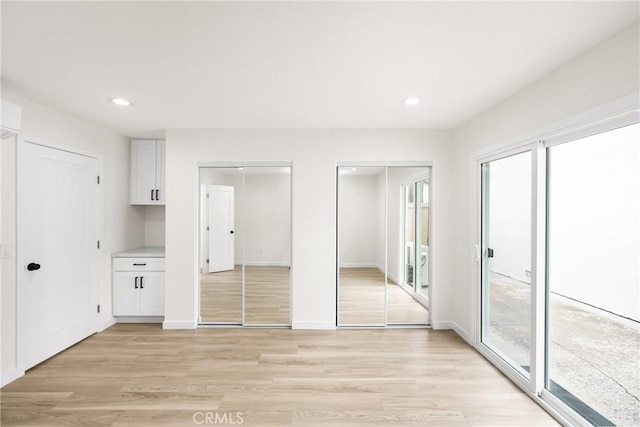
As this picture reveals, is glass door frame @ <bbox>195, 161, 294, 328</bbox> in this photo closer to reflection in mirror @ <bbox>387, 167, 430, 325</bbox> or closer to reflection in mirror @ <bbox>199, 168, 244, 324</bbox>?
reflection in mirror @ <bbox>199, 168, 244, 324</bbox>

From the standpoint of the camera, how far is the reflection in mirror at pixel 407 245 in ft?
12.7

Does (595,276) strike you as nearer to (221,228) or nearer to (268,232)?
(268,232)

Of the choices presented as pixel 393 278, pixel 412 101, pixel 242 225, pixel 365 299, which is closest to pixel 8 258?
pixel 242 225

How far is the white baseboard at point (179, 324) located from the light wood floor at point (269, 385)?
0.25 meters

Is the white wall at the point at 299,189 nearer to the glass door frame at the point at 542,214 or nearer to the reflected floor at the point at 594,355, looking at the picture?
the glass door frame at the point at 542,214

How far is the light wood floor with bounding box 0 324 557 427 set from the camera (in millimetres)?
2107

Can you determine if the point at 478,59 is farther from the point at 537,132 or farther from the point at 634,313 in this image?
the point at 634,313

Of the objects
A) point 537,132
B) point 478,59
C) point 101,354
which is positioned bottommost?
point 101,354

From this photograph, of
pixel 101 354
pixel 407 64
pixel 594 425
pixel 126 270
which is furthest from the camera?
pixel 126 270

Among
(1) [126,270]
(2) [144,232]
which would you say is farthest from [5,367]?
(2) [144,232]

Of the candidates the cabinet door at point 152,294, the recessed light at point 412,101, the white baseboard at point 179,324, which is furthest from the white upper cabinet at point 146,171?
the recessed light at point 412,101

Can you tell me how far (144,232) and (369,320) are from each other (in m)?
3.64

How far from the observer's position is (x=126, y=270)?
380 centimetres

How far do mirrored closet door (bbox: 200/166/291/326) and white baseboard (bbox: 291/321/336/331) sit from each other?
0.43 ft
